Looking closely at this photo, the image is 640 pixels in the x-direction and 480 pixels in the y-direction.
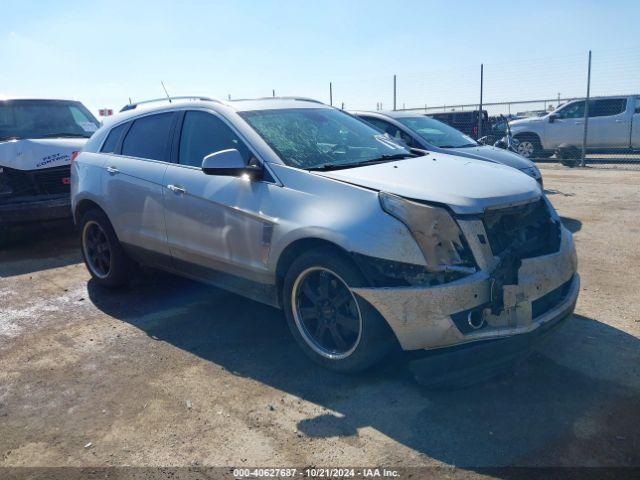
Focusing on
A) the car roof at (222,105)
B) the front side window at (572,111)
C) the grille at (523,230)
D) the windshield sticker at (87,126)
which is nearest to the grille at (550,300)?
the grille at (523,230)

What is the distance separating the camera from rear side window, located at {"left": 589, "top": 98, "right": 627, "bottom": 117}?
52.0 ft

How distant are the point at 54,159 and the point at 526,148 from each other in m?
14.0

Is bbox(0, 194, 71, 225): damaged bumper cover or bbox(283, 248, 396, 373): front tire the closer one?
bbox(283, 248, 396, 373): front tire

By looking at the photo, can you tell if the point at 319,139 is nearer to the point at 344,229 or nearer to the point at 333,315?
the point at 344,229

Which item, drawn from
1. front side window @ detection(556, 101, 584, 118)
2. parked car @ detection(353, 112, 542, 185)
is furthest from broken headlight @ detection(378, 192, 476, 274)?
front side window @ detection(556, 101, 584, 118)

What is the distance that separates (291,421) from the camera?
3.21 m

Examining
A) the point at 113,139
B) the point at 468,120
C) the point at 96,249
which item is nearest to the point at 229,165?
the point at 113,139

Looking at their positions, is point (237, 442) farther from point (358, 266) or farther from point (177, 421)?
point (358, 266)

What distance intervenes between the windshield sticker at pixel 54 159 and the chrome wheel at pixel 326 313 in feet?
17.4

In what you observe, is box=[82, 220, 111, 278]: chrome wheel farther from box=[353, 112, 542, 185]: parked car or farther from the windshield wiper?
box=[353, 112, 542, 185]: parked car

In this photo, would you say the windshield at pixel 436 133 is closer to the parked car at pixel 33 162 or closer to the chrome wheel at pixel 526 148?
the parked car at pixel 33 162

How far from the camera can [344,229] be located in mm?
3402

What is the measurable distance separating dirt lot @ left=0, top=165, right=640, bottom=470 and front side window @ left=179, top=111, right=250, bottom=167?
4.46 ft

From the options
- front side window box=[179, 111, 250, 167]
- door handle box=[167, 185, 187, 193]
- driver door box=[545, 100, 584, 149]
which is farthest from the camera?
driver door box=[545, 100, 584, 149]
